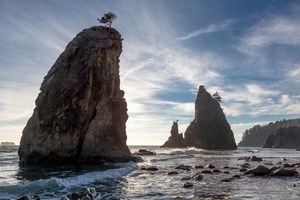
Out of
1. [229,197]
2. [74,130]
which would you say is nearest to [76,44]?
[74,130]

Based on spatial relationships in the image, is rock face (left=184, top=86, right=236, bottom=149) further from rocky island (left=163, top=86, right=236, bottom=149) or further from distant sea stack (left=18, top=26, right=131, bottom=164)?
distant sea stack (left=18, top=26, right=131, bottom=164)

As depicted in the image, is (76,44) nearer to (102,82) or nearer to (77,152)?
(102,82)

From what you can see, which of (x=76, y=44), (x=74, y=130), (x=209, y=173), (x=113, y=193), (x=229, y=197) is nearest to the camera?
(x=229, y=197)

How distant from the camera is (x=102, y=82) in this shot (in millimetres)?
48688

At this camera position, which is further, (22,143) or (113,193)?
(22,143)

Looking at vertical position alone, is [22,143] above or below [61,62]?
below

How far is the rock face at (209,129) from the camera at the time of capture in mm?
150212

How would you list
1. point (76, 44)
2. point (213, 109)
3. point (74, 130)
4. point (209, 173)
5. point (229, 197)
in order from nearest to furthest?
point (229, 197)
point (209, 173)
point (74, 130)
point (76, 44)
point (213, 109)

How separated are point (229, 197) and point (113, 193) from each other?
24.0 ft

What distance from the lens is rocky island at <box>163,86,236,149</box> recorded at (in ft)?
493

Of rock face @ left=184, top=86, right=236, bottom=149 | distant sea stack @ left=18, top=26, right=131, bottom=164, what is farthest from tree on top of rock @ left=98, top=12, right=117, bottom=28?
rock face @ left=184, top=86, right=236, bottom=149

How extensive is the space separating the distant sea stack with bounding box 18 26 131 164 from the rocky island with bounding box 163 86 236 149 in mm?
104727

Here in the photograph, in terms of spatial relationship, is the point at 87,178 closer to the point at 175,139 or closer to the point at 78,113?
the point at 78,113

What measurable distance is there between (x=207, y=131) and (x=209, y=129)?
1.22m
